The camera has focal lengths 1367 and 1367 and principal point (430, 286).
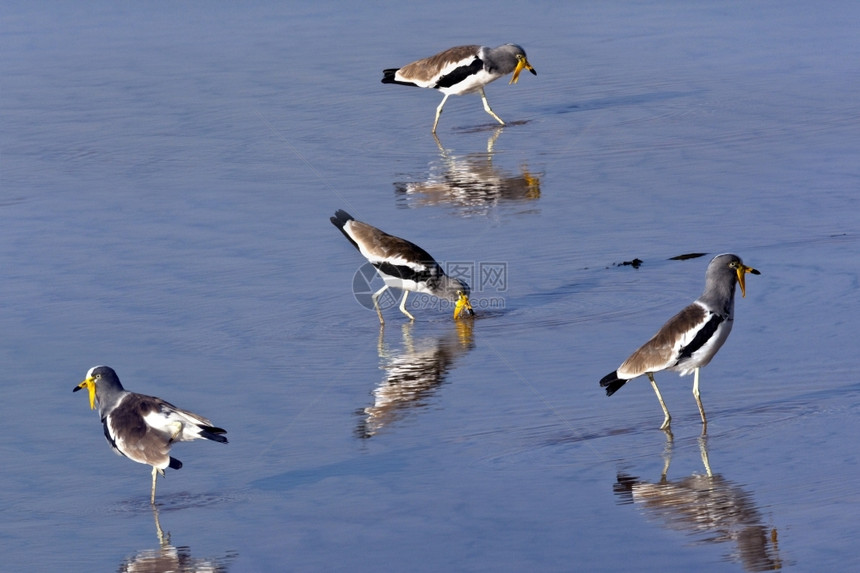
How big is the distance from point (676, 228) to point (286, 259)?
14.1 feet

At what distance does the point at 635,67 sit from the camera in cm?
2325

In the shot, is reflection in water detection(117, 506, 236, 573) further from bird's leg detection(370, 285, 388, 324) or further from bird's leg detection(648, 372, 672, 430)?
bird's leg detection(370, 285, 388, 324)

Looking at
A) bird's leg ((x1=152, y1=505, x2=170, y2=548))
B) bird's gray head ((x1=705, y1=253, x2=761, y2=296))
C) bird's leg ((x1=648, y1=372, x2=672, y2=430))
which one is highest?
bird's gray head ((x1=705, y1=253, x2=761, y2=296))

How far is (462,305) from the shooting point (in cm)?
1335

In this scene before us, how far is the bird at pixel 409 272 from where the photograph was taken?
1341cm

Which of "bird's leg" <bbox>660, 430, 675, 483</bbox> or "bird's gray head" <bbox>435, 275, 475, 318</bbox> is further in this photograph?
"bird's gray head" <bbox>435, 275, 475, 318</bbox>

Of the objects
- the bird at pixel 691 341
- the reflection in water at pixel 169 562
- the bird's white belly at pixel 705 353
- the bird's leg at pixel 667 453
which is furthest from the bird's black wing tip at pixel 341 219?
the reflection in water at pixel 169 562

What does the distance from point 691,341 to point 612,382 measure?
67cm

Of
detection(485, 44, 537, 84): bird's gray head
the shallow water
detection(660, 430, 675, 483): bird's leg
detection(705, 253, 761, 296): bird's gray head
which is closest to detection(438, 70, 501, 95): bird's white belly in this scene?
detection(485, 44, 537, 84): bird's gray head

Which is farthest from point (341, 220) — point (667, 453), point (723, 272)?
point (667, 453)

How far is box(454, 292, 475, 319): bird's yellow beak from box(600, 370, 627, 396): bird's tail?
312 cm

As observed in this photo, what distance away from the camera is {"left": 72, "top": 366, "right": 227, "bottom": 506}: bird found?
9.20 m

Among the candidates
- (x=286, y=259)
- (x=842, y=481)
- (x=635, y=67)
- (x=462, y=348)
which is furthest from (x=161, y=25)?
(x=842, y=481)

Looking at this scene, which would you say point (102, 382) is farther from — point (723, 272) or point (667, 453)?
point (723, 272)
